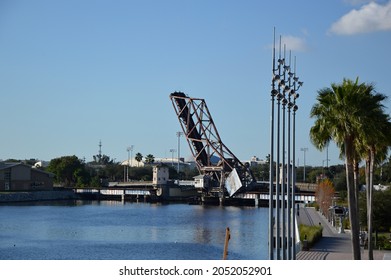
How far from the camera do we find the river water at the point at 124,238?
22328 millimetres

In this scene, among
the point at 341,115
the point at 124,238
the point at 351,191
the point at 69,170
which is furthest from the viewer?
the point at 69,170

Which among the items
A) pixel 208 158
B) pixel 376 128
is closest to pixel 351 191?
pixel 376 128

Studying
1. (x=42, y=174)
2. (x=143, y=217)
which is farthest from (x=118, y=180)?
(x=143, y=217)

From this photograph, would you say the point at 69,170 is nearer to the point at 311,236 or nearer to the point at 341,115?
the point at 311,236

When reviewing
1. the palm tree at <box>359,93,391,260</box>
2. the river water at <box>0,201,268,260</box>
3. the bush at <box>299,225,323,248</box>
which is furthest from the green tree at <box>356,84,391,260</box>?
the river water at <box>0,201,268,260</box>

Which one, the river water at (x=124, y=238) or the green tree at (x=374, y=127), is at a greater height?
the green tree at (x=374, y=127)

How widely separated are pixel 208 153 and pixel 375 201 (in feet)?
128

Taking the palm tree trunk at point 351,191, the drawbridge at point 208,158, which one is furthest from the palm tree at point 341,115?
the drawbridge at point 208,158

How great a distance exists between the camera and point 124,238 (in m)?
27.7

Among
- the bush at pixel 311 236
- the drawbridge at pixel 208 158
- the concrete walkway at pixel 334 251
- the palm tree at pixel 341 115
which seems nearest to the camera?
the palm tree at pixel 341 115

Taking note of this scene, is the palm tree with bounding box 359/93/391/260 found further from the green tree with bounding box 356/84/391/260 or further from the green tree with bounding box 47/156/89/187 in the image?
the green tree with bounding box 47/156/89/187

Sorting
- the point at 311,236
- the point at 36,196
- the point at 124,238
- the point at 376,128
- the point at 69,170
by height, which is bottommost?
the point at 124,238

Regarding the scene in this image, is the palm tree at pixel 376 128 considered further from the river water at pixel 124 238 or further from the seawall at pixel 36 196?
the seawall at pixel 36 196

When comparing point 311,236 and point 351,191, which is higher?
point 351,191
